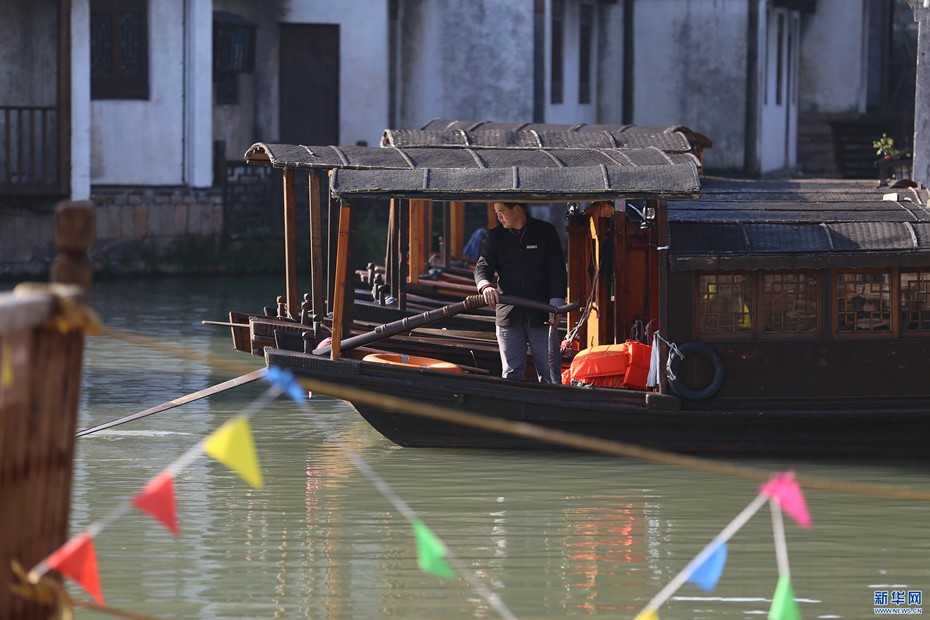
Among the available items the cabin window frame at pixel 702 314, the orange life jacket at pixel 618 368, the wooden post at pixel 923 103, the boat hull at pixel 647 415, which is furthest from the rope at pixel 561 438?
the wooden post at pixel 923 103

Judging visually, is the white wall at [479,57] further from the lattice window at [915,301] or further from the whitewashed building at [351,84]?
the lattice window at [915,301]

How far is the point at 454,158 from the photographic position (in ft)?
34.8

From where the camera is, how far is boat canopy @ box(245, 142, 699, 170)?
10469mm

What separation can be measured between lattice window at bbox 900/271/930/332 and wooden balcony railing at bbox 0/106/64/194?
13.4m

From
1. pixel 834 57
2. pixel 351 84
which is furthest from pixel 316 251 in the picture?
pixel 834 57

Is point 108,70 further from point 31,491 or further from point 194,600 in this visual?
point 31,491

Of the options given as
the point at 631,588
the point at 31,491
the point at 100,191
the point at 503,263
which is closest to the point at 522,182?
the point at 503,263

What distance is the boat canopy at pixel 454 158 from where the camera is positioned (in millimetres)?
10469

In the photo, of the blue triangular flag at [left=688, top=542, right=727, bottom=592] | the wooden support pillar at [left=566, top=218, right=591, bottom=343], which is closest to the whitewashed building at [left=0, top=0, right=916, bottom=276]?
the wooden support pillar at [left=566, top=218, right=591, bottom=343]

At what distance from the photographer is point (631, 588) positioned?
24.9 feet

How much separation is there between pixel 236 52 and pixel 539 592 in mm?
18280

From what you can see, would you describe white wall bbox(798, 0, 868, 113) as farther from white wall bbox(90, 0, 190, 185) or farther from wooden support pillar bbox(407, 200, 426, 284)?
wooden support pillar bbox(407, 200, 426, 284)

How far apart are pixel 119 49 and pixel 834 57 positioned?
16.5 meters

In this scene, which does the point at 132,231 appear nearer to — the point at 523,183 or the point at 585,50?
the point at 585,50
